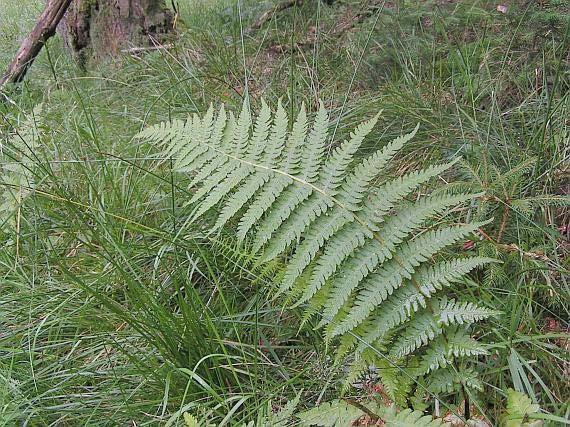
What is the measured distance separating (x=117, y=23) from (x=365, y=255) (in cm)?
353

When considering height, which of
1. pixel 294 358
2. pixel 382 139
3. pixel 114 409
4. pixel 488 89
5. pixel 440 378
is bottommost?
pixel 114 409

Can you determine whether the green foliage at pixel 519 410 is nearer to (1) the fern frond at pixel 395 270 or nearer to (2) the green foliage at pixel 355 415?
(2) the green foliage at pixel 355 415

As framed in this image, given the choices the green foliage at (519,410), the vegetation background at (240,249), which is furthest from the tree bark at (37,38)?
the green foliage at (519,410)

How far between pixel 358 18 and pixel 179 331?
8.87ft

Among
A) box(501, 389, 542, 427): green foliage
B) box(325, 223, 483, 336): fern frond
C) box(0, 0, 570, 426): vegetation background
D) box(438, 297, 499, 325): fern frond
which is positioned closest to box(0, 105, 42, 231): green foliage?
box(0, 0, 570, 426): vegetation background

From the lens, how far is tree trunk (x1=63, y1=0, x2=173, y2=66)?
4.27 m

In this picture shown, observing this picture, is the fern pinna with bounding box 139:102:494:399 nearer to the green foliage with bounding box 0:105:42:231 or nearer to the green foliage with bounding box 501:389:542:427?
the green foliage with bounding box 501:389:542:427

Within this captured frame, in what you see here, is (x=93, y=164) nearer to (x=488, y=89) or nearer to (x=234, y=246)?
(x=234, y=246)

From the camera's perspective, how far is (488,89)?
2.54 m

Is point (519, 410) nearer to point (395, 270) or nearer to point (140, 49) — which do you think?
point (395, 270)

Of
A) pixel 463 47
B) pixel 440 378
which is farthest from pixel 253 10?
pixel 440 378

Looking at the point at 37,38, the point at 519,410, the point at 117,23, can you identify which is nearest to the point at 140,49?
the point at 117,23

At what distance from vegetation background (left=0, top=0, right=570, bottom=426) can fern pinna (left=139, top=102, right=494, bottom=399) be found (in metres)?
0.12

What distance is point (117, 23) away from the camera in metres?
4.32
